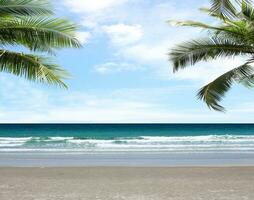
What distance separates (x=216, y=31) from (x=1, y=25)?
4.94 m

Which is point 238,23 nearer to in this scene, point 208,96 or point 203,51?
point 203,51

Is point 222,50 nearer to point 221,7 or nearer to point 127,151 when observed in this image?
point 221,7

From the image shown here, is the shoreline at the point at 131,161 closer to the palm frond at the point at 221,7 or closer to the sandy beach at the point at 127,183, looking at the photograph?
the sandy beach at the point at 127,183

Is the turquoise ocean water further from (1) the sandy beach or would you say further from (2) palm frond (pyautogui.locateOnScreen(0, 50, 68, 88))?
(2) palm frond (pyautogui.locateOnScreen(0, 50, 68, 88))

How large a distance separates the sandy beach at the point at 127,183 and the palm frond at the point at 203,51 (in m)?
2.93

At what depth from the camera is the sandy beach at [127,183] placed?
916cm

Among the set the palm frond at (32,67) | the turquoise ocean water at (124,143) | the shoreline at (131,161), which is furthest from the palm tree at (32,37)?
the turquoise ocean water at (124,143)

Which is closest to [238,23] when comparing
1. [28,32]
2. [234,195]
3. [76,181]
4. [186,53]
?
[186,53]

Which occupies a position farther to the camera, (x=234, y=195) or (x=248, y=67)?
(x=248, y=67)

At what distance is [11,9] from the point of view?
775 centimetres

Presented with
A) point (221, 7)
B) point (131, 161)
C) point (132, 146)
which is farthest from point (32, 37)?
point (132, 146)

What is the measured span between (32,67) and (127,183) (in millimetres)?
4156

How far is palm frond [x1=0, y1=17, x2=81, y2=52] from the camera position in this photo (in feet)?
26.0

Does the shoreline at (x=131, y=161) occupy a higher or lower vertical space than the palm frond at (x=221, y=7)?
lower
